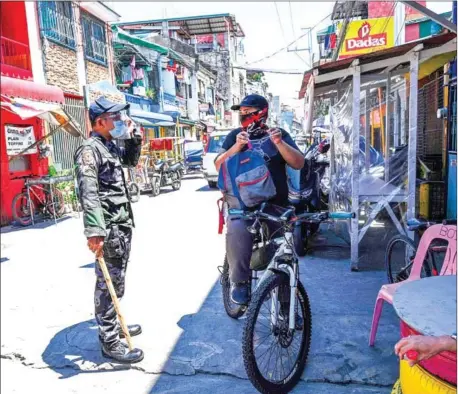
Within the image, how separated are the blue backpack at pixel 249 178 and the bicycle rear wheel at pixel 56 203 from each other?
6851mm

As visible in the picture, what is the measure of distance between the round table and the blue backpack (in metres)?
1.21

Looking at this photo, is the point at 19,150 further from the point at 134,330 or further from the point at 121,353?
the point at 121,353

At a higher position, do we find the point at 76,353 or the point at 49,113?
the point at 49,113

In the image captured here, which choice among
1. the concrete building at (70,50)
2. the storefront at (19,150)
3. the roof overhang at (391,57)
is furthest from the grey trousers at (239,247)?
the concrete building at (70,50)

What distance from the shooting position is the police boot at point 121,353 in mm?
2971

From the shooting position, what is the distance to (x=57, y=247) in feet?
21.9

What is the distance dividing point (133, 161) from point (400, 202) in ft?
10.0

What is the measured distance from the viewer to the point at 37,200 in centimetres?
901

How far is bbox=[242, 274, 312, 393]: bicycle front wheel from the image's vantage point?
253 cm

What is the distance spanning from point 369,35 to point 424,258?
34.1 ft

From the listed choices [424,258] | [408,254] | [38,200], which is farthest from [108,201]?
[38,200]

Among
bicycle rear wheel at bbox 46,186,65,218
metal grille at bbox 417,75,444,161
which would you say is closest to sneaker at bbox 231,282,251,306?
metal grille at bbox 417,75,444,161

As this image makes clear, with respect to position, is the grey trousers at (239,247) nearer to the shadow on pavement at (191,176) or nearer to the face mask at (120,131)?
the face mask at (120,131)

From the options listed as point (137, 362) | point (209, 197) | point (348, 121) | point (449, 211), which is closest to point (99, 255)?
point (137, 362)
